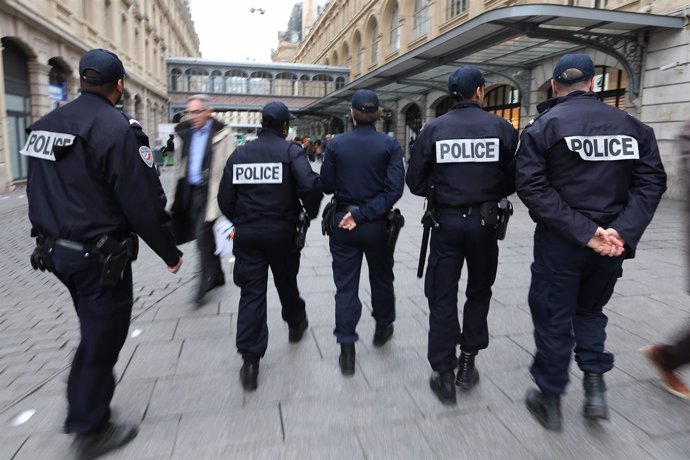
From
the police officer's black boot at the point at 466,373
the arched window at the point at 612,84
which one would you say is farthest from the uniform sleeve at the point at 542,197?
the arched window at the point at 612,84

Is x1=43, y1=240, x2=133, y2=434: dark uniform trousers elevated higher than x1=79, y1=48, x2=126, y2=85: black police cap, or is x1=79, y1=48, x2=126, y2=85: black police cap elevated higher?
x1=79, y1=48, x2=126, y2=85: black police cap

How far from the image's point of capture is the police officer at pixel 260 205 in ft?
9.91

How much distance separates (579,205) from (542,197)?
0.20 m

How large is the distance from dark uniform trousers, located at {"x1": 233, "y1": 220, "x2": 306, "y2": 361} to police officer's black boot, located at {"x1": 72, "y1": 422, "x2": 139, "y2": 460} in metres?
0.79

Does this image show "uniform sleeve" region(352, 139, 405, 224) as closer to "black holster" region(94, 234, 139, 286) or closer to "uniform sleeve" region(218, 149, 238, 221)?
"uniform sleeve" region(218, 149, 238, 221)

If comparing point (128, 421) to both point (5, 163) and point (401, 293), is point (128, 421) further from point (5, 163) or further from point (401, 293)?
point (5, 163)

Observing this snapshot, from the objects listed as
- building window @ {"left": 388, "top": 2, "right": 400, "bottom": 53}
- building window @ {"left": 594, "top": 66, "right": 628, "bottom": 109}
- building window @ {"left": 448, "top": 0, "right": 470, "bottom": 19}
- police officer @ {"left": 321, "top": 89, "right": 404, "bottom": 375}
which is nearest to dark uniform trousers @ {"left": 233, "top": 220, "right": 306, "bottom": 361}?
police officer @ {"left": 321, "top": 89, "right": 404, "bottom": 375}

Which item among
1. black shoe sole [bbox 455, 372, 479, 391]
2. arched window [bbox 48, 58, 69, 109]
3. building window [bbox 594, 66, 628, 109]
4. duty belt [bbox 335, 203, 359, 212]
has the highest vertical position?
arched window [bbox 48, 58, 69, 109]

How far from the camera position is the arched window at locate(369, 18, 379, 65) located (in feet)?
113

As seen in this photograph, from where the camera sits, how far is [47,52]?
625 inches

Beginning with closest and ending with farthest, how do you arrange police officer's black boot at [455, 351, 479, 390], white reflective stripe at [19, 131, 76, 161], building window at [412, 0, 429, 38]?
white reflective stripe at [19, 131, 76, 161], police officer's black boot at [455, 351, 479, 390], building window at [412, 0, 429, 38]

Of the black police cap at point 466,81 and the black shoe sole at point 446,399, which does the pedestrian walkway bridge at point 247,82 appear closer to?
the black police cap at point 466,81

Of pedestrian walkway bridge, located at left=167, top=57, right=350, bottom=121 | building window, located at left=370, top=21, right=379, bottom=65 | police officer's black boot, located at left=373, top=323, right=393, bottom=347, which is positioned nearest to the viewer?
police officer's black boot, located at left=373, top=323, right=393, bottom=347

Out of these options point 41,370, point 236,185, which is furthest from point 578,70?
point 41,370
